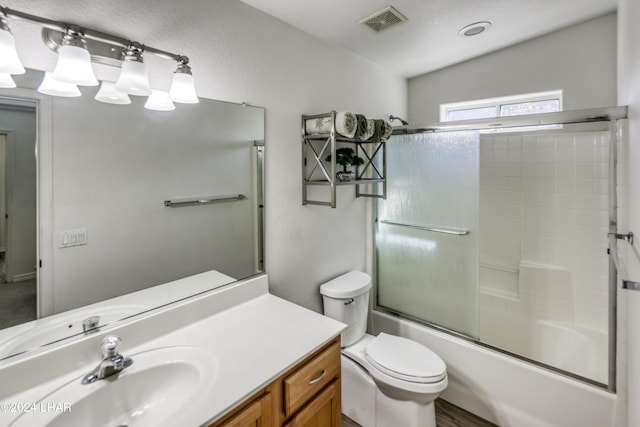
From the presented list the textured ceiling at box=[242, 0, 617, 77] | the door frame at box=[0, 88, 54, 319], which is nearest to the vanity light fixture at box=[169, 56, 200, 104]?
the door frame at box=[0, 88, 54, 319]

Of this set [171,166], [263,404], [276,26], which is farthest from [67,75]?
[263,404]

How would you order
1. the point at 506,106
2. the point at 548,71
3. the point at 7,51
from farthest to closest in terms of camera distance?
the point at 506,106 → the point at 548,71 → the point at 7,51

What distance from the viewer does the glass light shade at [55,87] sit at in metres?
0.98

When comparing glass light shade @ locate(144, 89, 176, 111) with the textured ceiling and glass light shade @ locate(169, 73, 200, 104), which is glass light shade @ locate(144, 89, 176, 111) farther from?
the textured ceiling

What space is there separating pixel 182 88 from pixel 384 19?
1213 millimetres

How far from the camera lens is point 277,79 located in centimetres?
168

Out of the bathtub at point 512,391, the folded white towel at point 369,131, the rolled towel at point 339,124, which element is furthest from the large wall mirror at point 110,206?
the bathtub at point 512,391

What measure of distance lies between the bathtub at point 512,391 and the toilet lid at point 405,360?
41 centimetres

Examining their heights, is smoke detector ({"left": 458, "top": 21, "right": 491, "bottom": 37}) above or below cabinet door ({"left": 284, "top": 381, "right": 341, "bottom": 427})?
above

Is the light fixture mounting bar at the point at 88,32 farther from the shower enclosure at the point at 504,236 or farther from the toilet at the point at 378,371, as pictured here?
the shower enclosure at the point at 504,236

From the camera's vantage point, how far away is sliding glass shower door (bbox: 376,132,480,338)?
207 centimetres

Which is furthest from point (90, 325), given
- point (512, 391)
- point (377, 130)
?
point (512, 391)

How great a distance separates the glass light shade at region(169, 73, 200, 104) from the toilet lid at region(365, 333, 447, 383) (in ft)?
5.27

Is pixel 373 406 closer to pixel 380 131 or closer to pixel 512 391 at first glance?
pixel 512 391
